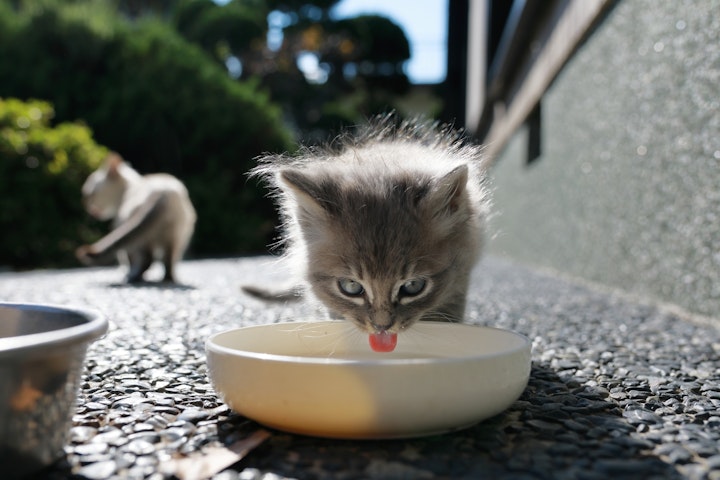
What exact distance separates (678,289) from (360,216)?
6.69ft

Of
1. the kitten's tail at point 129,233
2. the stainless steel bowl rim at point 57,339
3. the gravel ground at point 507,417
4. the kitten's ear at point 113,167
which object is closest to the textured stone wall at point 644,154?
the gravel ground at point 507,417

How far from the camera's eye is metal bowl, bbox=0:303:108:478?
1.13 metres

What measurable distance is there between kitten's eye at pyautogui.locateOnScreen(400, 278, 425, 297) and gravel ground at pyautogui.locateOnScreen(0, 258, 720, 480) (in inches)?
17.1

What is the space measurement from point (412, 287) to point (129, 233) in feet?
10.3

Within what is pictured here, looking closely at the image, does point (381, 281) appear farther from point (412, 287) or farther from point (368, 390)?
point (368, 390)

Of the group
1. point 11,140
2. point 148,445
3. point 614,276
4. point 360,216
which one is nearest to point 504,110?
point 614,276

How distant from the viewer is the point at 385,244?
1.88m

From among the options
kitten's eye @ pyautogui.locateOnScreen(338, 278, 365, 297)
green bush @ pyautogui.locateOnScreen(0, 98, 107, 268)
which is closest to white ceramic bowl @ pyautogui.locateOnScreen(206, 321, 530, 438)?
kitten's eye @ pyautogui.locateOnScreen(338, 278, 365, 297)

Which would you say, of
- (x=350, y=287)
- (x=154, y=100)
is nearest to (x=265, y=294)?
(x=350, y=287)

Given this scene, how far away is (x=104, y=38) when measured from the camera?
10352 mm

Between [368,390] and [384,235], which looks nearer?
[368,390]

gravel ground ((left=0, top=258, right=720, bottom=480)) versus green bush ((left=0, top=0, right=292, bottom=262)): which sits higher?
green bush ((left=0, top=0, right=292, bottom=262))

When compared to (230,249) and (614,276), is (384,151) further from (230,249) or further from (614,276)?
(230,249)

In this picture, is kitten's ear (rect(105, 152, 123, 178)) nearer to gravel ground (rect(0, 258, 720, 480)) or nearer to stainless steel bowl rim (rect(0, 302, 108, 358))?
gravel ground (rect(0, 258, 720, 480))
